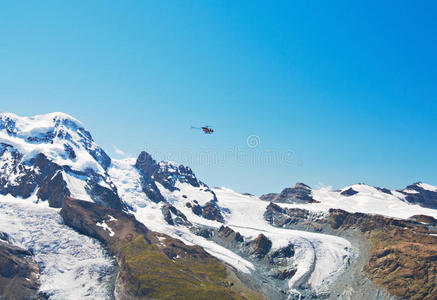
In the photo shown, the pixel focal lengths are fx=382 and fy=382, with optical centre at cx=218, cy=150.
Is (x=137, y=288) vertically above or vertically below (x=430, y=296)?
below

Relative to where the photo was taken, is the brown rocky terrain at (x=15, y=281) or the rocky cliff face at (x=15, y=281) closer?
the brown rocky terrain at (x=15, y=281)

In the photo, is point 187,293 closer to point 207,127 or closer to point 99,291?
point 99,291

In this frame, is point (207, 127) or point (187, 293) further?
point (187, 293)

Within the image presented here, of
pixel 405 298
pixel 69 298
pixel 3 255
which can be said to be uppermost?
pixel 405 298

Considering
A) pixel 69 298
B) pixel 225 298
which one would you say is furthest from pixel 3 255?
pixel 225 298

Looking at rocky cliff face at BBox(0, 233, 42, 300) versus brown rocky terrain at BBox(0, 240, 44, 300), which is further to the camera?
rocky cliff face at BBox(0, 233, 42, 300)

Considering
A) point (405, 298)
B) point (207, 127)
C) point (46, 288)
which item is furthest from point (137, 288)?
point (405, 298)

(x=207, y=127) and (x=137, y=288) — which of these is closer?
(x=207, y=127)

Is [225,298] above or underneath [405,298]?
underneath

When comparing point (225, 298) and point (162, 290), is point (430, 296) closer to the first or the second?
point (225, 298)
